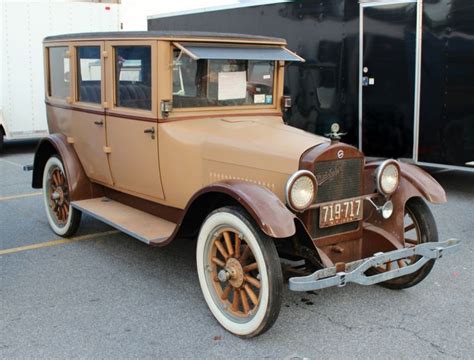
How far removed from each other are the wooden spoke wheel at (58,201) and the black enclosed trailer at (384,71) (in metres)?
4.02

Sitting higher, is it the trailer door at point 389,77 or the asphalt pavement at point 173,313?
the trailer door at point 389,77

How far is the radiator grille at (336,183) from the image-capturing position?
3545 mm

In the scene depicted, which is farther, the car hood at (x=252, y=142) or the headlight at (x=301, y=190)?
the car hood at (x=252, y=142)

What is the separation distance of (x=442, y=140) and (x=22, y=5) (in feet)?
24.1

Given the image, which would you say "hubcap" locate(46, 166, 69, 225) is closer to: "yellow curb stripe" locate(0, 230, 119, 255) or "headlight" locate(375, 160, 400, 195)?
"yellow curb stripe" locate(0, 230, 119, 255)

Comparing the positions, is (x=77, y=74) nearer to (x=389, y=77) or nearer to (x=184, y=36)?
(x=184, y=36)

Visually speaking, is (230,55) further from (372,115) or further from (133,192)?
(372,115)

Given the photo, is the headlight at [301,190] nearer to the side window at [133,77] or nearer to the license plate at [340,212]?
the license plate at [340,212]

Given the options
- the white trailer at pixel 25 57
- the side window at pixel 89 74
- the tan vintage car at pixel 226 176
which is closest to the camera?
the tan vintage car at pixel 226 176

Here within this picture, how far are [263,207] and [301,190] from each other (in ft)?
1.04

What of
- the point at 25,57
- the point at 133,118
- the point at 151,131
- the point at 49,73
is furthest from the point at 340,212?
the point at 25,57

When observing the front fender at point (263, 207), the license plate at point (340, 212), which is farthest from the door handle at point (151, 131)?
the license plate at point (340, 212)

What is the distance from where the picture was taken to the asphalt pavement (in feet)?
10.6

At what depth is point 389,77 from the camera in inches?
285
